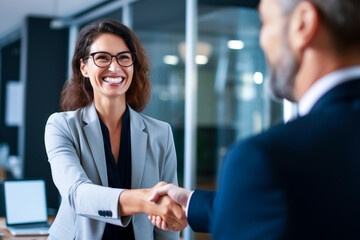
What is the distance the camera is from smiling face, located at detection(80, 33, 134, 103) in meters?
1.87

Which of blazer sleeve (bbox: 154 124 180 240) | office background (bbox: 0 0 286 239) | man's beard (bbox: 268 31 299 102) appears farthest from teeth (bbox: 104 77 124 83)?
office background (bbox: 0 0 286 239)

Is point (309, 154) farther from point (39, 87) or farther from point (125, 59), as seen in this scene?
point (39, 87)

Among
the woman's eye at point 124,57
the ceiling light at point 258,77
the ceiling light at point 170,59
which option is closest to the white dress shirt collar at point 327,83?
the woman's eye at point 124,57

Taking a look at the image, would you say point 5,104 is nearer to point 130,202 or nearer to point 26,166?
point 26,166

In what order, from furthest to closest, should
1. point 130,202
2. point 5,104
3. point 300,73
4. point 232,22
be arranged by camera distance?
1. point 5,104
2. point 232,22
3. point 130,202
4. point 300,73

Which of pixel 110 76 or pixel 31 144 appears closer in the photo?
pixel 110 76

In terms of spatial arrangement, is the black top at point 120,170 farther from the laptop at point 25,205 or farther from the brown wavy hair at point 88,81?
the laptop at point 25,205

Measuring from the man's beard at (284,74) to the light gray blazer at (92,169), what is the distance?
2.72ft

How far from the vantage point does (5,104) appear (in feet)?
34.6

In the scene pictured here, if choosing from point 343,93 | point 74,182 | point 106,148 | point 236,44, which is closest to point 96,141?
point 106,148

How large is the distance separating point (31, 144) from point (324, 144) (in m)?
7.53

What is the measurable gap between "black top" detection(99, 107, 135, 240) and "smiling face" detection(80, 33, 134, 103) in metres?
0.14

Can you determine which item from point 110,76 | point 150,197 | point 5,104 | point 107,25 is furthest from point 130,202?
point 5,104

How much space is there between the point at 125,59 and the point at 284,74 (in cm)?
110
